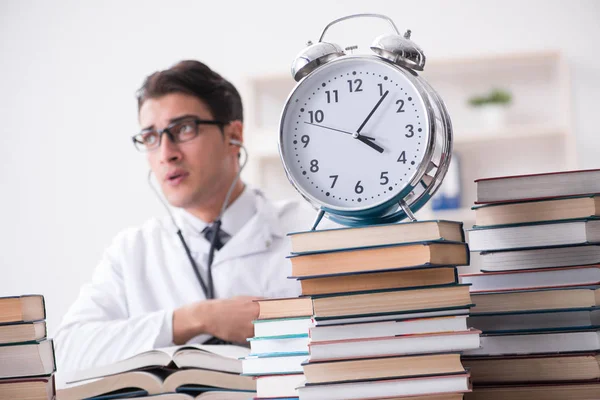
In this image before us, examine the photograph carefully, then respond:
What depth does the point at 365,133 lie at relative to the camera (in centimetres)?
93

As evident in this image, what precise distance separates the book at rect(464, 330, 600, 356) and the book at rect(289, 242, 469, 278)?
0.16 metres

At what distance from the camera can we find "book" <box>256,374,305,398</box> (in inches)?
35.8

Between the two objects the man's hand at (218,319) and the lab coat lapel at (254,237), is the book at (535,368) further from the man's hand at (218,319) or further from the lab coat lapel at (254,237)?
the lab coat lapel at (254,237)

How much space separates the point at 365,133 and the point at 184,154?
4.26ft

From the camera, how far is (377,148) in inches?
36.3

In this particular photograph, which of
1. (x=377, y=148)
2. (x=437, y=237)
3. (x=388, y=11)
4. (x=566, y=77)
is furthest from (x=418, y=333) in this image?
(x=388, y=11)

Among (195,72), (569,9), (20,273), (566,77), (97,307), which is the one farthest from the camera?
(20,273)

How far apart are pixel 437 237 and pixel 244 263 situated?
140 centimetres

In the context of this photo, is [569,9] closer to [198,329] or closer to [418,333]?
[198,329]

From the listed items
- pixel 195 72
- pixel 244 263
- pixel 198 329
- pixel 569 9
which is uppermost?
pixel 569 9

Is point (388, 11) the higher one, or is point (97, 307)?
point (388, 11)

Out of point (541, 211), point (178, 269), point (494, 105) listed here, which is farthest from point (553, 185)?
point (494, 105)

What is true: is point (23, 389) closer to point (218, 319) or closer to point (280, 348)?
point (280, 348)

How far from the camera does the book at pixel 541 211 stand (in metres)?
0.95
